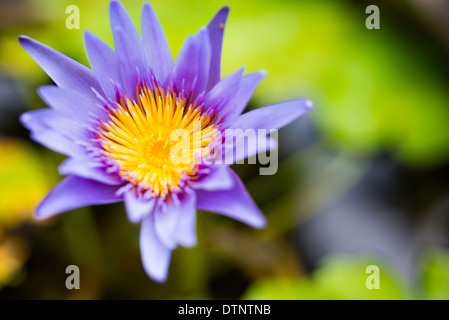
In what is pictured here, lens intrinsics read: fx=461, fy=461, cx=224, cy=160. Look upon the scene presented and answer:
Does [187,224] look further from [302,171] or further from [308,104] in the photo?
[302,171]

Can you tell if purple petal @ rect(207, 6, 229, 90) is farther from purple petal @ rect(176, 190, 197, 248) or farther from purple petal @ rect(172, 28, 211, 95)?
purple petal @ rect(176, 190, 197, 248)

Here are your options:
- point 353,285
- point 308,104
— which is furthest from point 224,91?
point 353,285

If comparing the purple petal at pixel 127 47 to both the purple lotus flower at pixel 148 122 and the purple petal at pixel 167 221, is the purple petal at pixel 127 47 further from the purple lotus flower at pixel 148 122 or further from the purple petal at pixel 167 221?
the purple petal at pixel 167 221

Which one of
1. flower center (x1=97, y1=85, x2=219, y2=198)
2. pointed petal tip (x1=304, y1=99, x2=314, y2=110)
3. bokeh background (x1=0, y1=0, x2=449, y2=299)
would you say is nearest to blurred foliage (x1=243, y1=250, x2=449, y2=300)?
bokeh background (x1=0, y1=0, x2=449, y2=299)

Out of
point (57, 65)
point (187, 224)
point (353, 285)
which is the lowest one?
point (353, 285)

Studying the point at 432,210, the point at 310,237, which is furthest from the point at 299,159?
the point at 432,210
